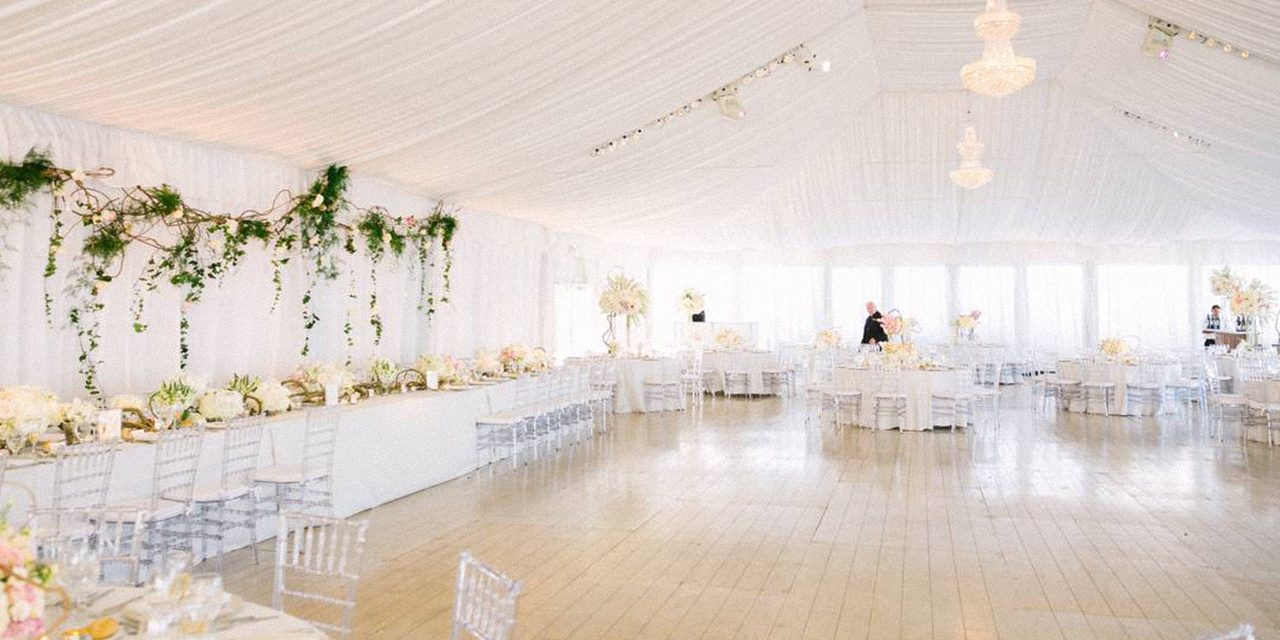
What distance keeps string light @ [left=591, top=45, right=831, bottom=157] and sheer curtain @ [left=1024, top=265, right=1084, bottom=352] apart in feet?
36.0

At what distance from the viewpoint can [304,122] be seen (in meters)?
6.19

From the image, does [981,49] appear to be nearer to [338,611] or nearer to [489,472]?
[489,472]

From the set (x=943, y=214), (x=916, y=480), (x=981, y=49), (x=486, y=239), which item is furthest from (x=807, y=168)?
(x=916, y=480)


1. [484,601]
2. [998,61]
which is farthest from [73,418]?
[998,61]

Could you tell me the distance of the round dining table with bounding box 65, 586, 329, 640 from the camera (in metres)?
2.10

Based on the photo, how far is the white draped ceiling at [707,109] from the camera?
15.7ft

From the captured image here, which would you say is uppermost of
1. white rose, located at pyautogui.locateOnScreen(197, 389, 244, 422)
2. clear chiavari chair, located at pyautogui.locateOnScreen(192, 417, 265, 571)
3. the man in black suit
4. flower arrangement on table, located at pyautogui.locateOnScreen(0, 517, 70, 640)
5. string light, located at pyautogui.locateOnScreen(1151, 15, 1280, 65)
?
string light, located at pyautogui.locateOnScreen(1151, 15, 1280, 65)

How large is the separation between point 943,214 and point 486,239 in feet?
29.6

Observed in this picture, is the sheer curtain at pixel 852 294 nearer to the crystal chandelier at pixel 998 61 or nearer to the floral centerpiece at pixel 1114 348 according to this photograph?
the floral centerpiece at pixel 1114 348

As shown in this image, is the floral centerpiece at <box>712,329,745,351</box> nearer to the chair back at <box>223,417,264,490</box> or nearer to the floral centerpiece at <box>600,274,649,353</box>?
the floral centerpiece at <box>600,274,649,353</box>

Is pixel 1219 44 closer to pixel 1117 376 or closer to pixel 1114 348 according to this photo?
pixel 1117 376

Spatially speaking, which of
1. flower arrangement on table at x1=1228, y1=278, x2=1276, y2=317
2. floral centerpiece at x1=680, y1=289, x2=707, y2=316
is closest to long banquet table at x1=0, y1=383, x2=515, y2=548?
floral centerpiece at x1=680, y1=289, x2=707, y2=316

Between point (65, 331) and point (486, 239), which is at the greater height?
point (486, 239)

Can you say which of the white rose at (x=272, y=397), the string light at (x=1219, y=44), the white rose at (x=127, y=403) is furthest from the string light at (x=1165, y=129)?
the white rose at (x=127, y=403)
